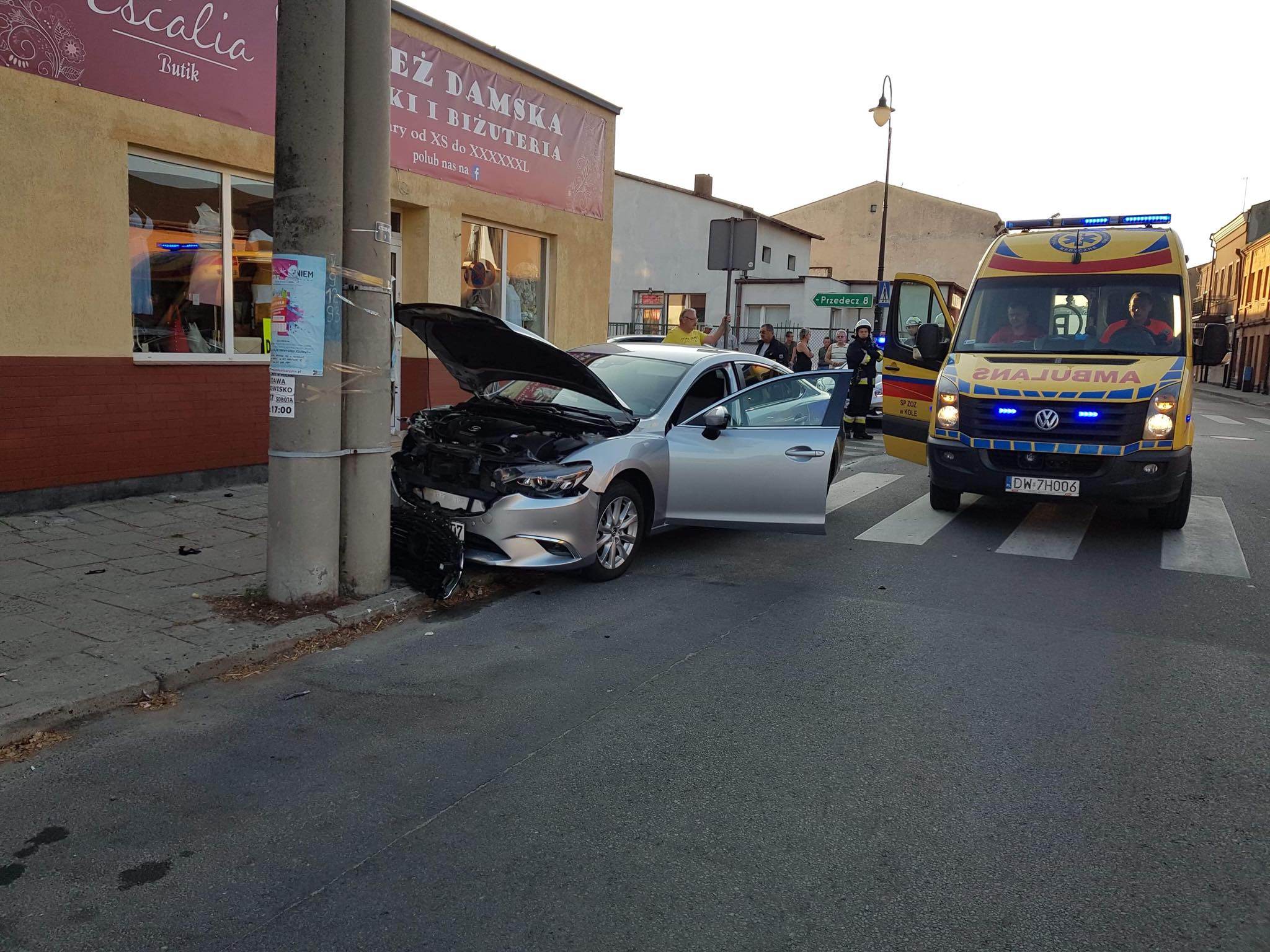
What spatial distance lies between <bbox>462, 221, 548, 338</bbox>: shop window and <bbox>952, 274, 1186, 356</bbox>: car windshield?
5770 millimetres

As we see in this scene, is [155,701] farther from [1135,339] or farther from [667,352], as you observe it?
[1135,339]

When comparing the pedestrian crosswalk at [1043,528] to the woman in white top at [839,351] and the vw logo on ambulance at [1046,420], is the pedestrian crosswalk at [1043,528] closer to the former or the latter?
the vw logo on ambulance at [1046,420]

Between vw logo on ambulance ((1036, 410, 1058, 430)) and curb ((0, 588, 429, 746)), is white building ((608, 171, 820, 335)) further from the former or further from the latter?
curb ((0, 588, 429, 746))

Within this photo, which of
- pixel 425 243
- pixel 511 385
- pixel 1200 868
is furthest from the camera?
pixel 425 243

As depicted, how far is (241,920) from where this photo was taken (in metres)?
2.80

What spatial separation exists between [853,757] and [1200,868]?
126cm

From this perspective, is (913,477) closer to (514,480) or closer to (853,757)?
(514,480)

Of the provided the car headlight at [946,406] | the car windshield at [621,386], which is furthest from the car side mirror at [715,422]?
the car headlight at [946,406]

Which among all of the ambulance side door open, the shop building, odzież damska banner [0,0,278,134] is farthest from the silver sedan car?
odzież damska banner [0,0,278,134]

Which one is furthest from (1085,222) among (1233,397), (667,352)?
(1233,397)

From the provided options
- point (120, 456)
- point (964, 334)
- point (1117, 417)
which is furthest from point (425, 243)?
point (1117, 417)

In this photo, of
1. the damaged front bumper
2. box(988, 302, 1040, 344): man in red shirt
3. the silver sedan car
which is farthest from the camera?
box(988, 302, 1040, 344): man in red shirt

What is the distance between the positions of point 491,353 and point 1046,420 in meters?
4.67

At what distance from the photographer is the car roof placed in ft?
26.6
